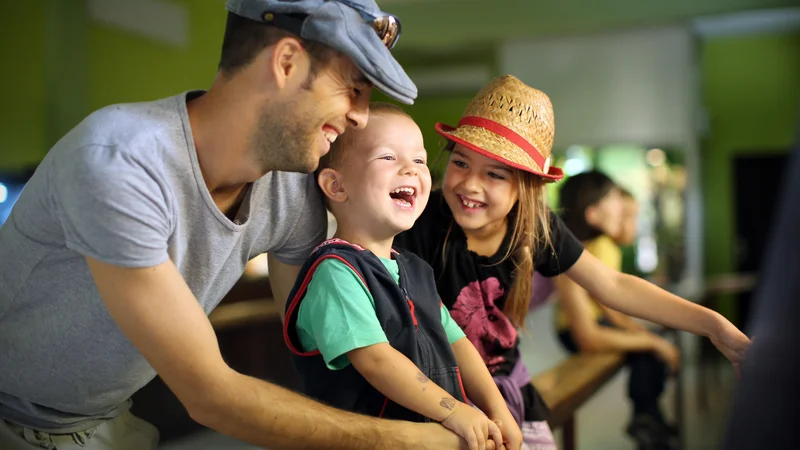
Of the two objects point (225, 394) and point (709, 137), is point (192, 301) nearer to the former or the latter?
point (225, 394)

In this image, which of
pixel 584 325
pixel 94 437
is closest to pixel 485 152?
pixel 94 437

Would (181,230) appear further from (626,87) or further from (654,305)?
(626,87)

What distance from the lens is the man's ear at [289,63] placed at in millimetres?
993

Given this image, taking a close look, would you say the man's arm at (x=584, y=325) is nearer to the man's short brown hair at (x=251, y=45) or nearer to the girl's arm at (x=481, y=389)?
the girl's arm at (x=481, y=389)

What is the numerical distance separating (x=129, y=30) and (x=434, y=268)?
4.58 m

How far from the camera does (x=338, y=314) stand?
1007 millimetres

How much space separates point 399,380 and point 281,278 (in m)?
0.40

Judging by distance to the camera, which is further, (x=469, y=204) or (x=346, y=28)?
(x=469, y=204)

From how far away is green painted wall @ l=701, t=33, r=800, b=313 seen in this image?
7.59m

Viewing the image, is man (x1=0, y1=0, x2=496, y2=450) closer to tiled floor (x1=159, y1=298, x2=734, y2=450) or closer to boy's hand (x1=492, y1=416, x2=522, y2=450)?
boy's hand (x1=492, y1=416, x2=522, y2=450)

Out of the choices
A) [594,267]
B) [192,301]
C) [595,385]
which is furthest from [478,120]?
[595,385]

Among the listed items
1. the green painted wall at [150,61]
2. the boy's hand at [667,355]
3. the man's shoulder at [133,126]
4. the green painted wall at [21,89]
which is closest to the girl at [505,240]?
the man's shoulder at [133,126]

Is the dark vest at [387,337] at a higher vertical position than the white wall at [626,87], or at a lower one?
lower

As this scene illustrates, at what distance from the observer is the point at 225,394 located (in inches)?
37.9
